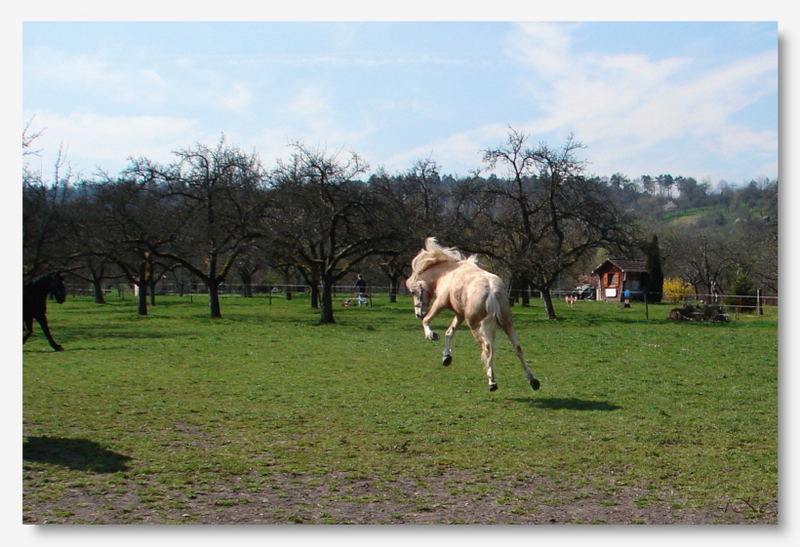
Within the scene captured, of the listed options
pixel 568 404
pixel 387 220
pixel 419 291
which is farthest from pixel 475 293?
pixel 387 220

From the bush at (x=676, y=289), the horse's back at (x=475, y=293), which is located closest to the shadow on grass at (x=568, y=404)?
the horse's back at (x=475, y=293)

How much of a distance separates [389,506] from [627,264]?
19.9 metres

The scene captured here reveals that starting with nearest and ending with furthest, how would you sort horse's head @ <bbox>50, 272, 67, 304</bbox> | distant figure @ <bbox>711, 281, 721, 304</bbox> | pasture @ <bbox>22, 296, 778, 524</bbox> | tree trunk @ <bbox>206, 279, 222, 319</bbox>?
1. pasture @ <bbox>22, 296, 778, 524</bbox>
2. horse's head @ <bbox>50, 272, 67, 304</bbox>
3. distant figure @ <bbox>711, 281, 721, 304</bbox>
4. tree trunk @ <bbox>206, 279, 222, 319</bbox>

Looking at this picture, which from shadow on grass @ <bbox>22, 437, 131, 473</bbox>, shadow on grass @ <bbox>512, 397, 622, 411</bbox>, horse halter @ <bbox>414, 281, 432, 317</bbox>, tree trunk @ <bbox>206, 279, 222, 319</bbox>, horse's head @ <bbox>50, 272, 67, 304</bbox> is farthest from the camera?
tree trunk @ <bbox>206, 279, 222, 319</bbox>

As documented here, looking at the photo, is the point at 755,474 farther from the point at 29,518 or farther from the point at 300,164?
the point at 300,164

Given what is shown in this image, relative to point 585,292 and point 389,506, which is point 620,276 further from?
point 389,506

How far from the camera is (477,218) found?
1455cm

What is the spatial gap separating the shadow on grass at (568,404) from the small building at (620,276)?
13.8 m

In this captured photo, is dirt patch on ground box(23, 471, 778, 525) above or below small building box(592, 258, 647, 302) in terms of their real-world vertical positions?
below

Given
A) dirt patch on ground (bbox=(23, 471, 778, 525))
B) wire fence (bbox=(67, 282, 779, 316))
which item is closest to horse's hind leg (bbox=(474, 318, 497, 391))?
dirt patch on ground (bbox=(23, 471, 778, 525))

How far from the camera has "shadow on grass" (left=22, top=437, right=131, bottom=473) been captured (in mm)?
6277

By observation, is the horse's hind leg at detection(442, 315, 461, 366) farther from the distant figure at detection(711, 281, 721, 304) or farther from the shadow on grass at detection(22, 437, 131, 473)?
the distant figure at detection(711, 281, 721, 304)

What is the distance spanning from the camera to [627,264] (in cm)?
2353

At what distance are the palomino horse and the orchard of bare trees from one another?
147 inches
